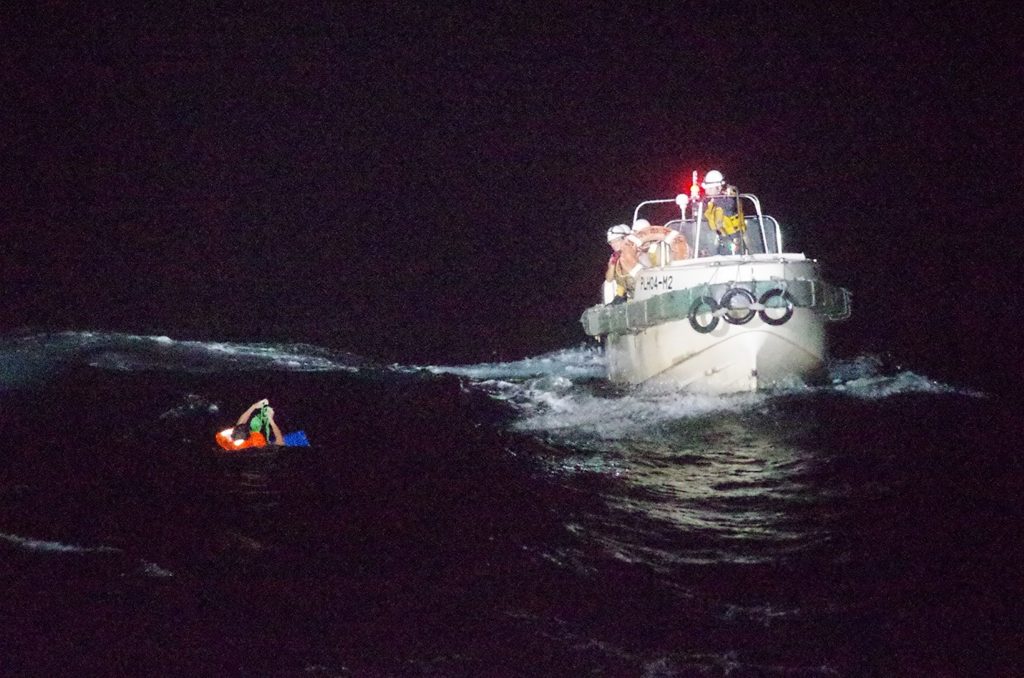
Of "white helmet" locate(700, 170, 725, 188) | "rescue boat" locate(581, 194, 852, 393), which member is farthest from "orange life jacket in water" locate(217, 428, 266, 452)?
→ "white helmet" locate(700, 170, 725, 188)

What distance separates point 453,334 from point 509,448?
68.8 feet

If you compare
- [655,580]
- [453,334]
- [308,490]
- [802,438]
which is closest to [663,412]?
[802,438]

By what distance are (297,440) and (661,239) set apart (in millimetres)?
5919

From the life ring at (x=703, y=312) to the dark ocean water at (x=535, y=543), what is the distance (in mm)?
918

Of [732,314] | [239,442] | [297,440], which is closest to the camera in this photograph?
[239,442]

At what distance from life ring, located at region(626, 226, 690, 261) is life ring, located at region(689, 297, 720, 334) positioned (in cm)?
170

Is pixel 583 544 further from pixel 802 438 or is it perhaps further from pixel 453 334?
pixel 453 334

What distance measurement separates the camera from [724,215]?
43.1 feet

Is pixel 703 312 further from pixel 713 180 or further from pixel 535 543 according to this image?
pixel 535 543

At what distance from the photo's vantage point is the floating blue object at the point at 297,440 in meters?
11.0

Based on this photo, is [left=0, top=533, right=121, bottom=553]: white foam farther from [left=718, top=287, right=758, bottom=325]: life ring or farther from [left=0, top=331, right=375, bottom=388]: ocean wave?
[left=0, top=331, right=375, bottom=388]: ocean wave

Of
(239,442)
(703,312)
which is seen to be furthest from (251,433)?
(703,312)

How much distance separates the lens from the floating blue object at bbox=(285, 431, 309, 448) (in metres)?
11.0

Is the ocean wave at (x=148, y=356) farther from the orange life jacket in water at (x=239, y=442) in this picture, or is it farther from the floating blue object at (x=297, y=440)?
the floating blue object at (x=297, y=440)
